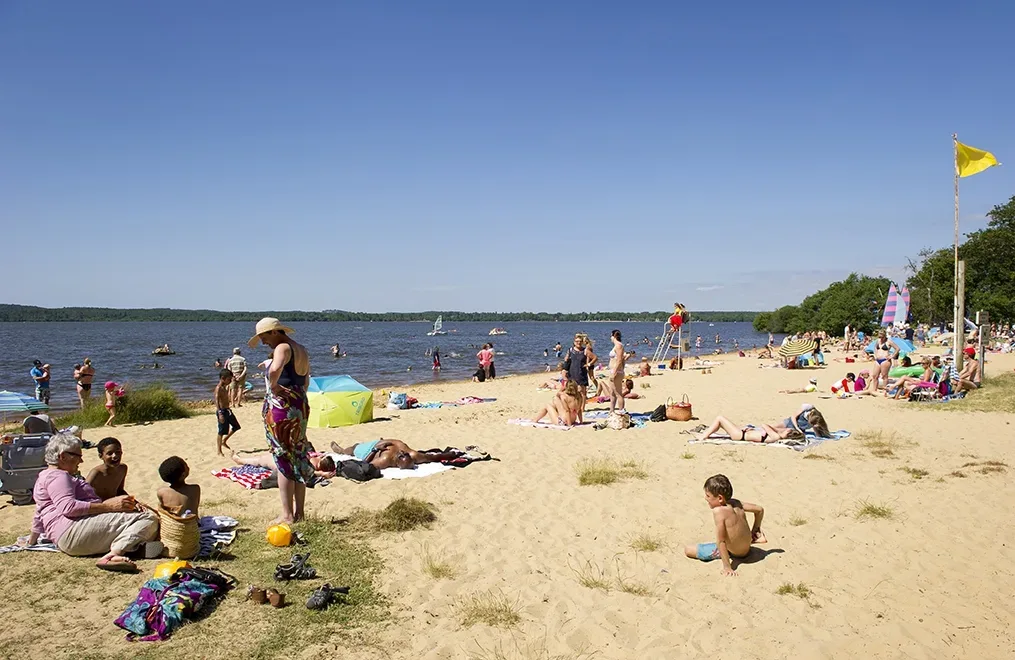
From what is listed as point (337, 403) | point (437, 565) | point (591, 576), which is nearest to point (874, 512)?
point (591, 576)

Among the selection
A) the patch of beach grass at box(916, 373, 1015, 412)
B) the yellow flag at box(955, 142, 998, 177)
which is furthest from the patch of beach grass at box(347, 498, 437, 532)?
the yellow flag at box(955, 142, 998, 177)

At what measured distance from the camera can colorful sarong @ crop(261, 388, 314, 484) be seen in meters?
5.61

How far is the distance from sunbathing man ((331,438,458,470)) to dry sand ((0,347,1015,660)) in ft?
1.61

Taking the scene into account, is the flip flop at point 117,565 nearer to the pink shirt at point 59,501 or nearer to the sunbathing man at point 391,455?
the pink shirt at point 59,501

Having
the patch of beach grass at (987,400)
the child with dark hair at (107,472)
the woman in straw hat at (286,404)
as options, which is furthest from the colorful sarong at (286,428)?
the patch of beach grass at (987,400)

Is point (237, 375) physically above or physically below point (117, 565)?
above

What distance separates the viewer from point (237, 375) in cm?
1587

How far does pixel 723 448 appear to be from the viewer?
955 cm

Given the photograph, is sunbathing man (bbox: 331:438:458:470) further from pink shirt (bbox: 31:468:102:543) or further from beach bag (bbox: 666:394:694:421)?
beach bag (bbox: 666:394:694:421)

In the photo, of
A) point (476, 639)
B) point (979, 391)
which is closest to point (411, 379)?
point (979, 391)

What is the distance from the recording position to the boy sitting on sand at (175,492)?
5031mm

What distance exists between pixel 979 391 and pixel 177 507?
53.5 feet

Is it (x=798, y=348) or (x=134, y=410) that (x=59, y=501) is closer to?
(x=134, y=410)

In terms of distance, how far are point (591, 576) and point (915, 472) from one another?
5.10 metres
